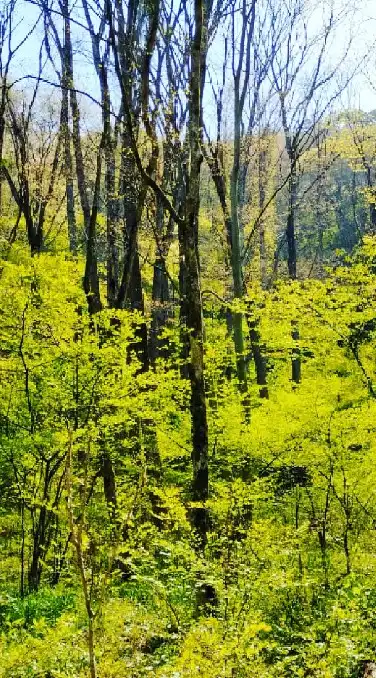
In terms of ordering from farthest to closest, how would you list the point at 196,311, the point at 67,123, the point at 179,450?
the point at 67,123 → the point at 179,450 → the point at 196,311

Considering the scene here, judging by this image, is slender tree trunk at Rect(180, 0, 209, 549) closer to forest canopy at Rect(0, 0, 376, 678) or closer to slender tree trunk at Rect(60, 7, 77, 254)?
forest canopy at Rect(0, 0, 376, 678)

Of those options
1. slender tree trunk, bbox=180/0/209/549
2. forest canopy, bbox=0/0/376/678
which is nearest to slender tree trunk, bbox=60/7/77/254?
forest canopy, bbox=0/0/376/678

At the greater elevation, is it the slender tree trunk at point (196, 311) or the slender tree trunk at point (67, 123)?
the slender tree trunk at point (67, 123)

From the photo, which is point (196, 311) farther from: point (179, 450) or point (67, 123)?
point (67, 123)

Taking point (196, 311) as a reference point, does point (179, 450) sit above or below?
below

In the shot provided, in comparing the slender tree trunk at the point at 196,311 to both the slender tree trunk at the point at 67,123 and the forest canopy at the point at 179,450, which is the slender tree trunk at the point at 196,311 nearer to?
the forest canopy at the point at 179,450

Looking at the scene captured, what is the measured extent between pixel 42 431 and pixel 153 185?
3948 millimetres

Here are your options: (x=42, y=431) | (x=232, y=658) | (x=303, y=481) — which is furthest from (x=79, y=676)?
(x=303, y=481)

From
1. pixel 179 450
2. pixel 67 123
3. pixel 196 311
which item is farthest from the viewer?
pixel 67 123

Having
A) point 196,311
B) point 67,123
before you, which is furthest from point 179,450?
point 67,123

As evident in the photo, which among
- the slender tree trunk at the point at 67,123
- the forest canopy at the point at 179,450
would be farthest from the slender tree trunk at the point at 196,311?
the slender tree trunk at the point at 67,123

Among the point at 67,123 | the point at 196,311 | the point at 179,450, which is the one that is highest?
the point at 67,123

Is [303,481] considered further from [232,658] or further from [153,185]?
[232,658]

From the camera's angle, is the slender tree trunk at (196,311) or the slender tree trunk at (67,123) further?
the slender tree trunk at (67,123)
